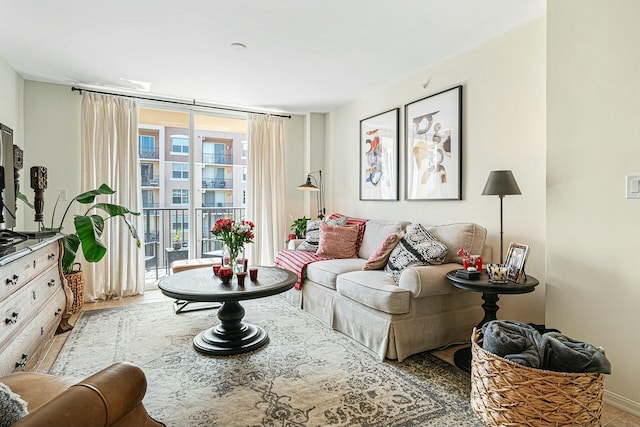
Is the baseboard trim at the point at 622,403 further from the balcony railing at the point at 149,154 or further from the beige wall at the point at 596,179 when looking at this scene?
the balcony railing at the point at 149,154

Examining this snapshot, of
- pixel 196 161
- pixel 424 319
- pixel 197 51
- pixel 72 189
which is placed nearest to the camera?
pixel 424 319

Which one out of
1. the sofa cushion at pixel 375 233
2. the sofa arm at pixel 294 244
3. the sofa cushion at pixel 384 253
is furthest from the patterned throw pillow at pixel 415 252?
the sofa arm at pixel 294 244

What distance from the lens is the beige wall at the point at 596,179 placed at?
189cm

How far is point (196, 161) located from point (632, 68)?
4.50 m

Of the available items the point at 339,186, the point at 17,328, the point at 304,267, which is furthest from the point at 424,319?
the point at 339,186

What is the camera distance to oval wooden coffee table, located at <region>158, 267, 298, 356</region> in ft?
7.98

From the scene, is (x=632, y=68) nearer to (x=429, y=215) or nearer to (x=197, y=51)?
(x=429, y=215)

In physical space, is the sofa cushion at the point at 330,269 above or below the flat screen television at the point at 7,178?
below

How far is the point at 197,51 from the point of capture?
3.15m

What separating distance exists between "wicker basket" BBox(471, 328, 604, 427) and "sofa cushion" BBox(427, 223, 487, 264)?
1235mm

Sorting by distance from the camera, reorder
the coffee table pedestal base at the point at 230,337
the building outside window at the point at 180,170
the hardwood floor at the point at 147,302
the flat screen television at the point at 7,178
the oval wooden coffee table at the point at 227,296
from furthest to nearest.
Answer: the building outside window at the point at 180,170
the flat screen television at the point at 7,178
the coffee table pedestal base at the point at 230,337
the oval wooden coffee table at the point at 227,296
the hardwood floor at the point at 147,302

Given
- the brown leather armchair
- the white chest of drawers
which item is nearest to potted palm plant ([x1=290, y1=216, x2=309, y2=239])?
the white chest of drawers

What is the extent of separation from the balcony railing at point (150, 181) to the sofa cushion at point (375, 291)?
2991 mm

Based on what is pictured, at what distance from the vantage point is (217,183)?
508cm
